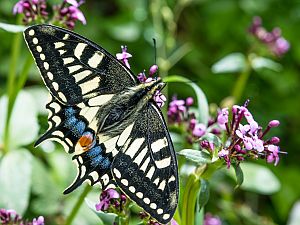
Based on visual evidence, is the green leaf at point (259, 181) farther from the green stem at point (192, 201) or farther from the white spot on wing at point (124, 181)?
the white spot on wing at point (124, 181)

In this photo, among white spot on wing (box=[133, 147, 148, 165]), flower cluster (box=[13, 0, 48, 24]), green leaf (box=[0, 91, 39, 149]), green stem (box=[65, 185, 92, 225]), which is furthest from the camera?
green leaf (box=[0, 91, 39, 149])

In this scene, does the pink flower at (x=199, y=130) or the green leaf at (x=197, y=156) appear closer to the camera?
the green leaf at (x=197, y=156)

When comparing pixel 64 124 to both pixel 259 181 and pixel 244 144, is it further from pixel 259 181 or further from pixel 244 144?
pixel 259 181

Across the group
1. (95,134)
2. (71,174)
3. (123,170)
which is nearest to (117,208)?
(123,170)

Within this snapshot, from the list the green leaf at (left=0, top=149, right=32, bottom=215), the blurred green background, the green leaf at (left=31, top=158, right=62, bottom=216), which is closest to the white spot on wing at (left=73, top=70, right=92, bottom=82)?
the green leaf at (left=0, top=149, right=32, bottom=215)

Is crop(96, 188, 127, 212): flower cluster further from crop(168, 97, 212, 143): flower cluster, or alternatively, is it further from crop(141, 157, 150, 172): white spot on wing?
crop(168, 97, 212, 143): flower cluster

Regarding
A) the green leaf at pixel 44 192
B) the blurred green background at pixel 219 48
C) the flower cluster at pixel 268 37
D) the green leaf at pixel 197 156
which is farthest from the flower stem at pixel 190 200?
the blurred green background at pixel 219 48

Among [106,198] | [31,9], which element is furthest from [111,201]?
[31,9]
